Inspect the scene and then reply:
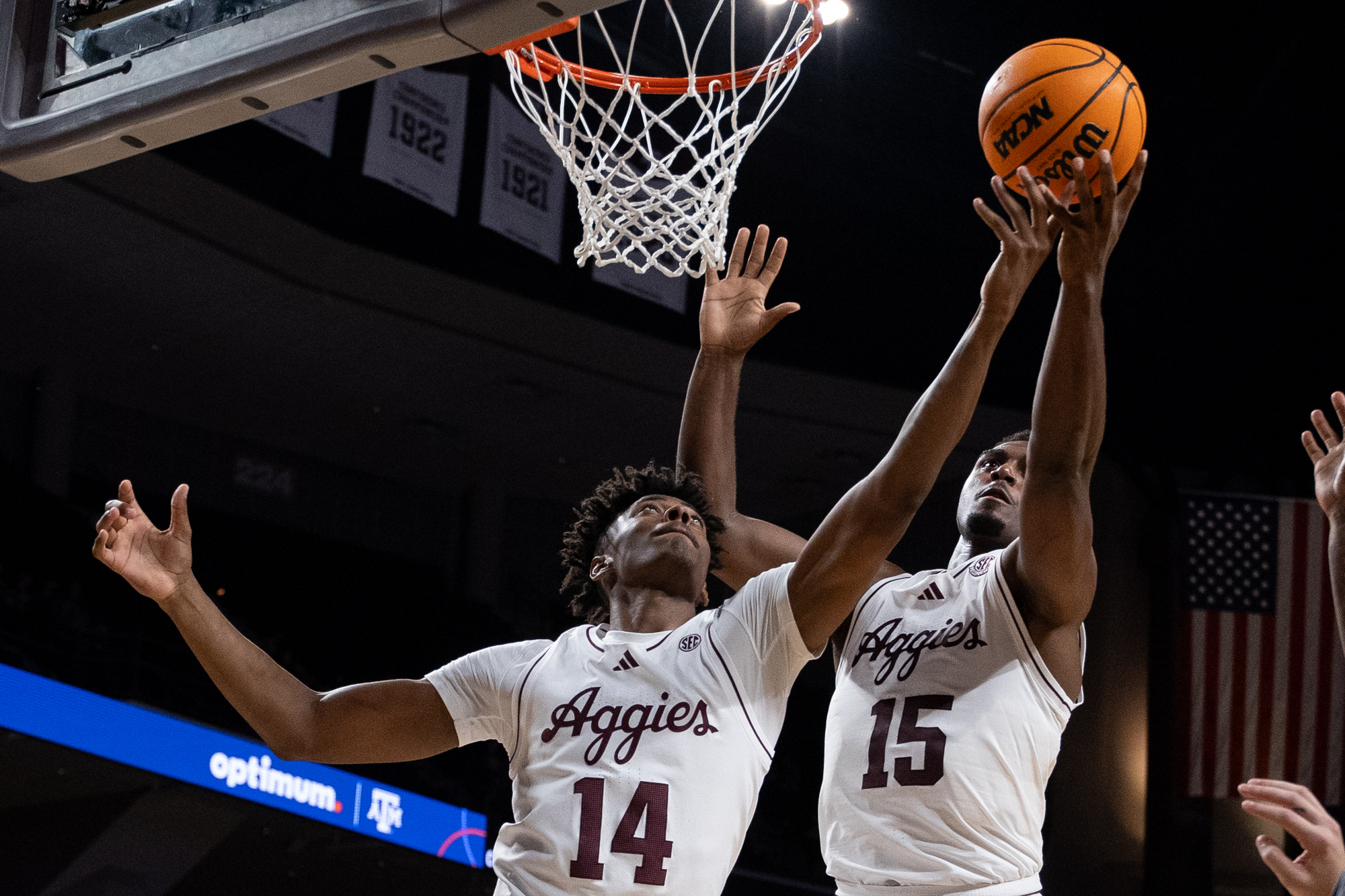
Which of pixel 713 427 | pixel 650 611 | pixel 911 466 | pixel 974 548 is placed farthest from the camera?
pixel 713 427

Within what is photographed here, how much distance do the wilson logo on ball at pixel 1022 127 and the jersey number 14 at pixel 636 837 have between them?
1.63 metres

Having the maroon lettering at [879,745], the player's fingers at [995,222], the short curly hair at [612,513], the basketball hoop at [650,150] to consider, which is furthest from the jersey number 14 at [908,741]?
the basketball hoop at [650,150]

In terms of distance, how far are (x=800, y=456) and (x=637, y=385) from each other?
166 cm

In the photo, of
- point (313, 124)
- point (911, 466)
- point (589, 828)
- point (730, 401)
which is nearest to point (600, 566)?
point (730, 401)

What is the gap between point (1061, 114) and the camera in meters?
3.24

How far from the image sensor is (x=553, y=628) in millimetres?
11234

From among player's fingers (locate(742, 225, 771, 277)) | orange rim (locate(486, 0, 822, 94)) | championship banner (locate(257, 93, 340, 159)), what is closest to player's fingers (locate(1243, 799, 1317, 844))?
player's fingers (locate(742, 225, 771, 277))

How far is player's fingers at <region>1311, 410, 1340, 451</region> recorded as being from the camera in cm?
334

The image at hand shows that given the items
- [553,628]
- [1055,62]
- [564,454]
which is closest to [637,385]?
[564,454]

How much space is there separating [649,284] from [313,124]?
2.83 metres

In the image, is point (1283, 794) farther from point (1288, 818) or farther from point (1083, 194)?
point (1083, 194)

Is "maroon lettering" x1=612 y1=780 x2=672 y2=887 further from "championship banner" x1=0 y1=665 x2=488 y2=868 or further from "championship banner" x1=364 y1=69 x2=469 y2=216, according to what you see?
"championship banner" x1=364 y1=69 x2=469 y2=216

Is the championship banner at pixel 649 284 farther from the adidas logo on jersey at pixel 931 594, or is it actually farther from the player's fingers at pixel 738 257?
the adidas logo on jersey at pixel 931 594

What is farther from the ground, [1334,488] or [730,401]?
[730,401]
